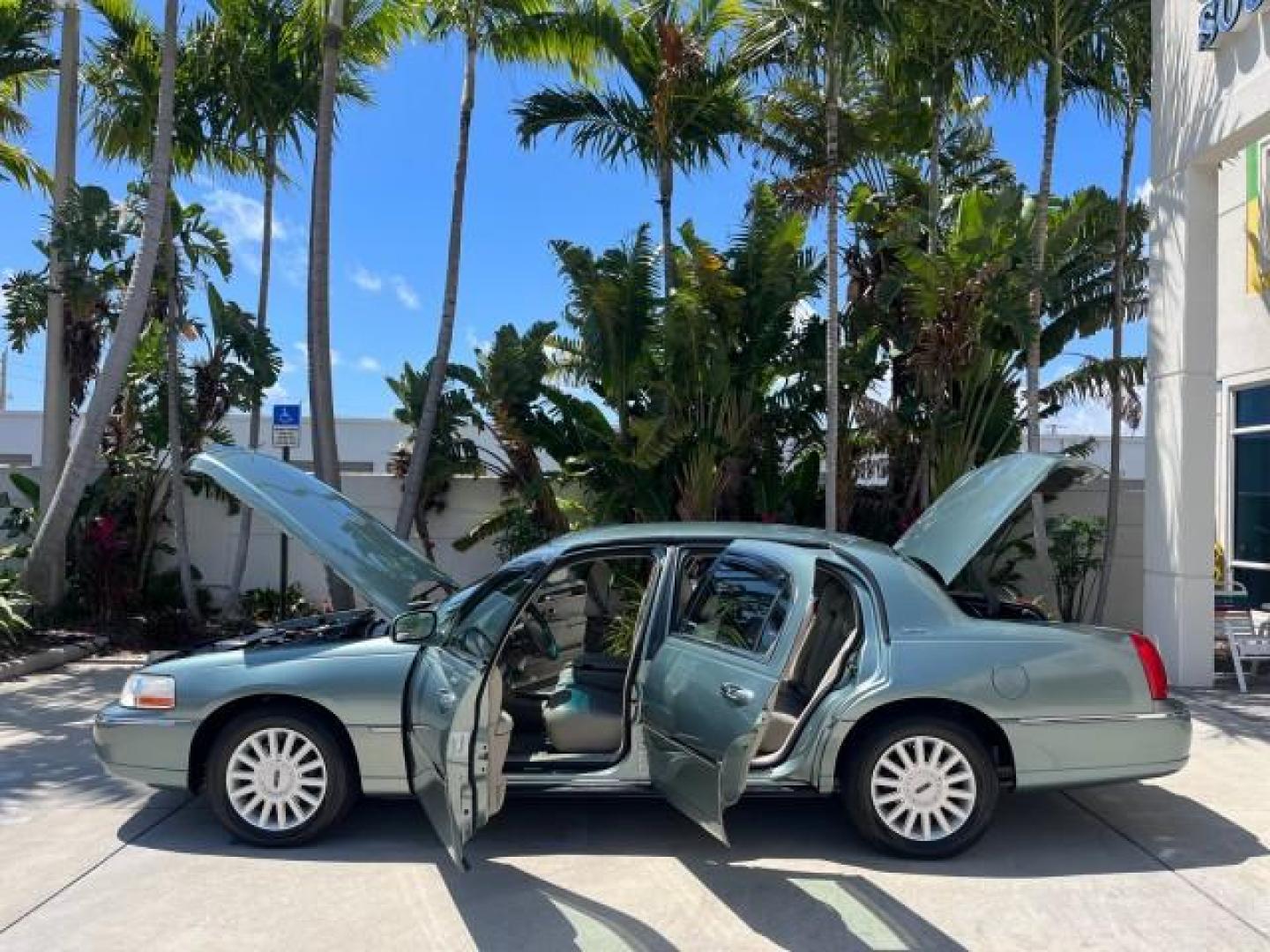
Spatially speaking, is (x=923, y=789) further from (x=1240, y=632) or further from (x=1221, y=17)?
(x=1221, y=17)

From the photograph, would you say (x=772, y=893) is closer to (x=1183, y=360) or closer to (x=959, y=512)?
(x=959, y=512)

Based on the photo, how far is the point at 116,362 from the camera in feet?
38.7

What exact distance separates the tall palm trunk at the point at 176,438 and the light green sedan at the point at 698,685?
768cm

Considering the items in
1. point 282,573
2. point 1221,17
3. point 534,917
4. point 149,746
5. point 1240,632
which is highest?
point 1221,17

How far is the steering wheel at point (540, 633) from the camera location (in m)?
6.30

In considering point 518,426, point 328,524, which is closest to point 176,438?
point 518,426

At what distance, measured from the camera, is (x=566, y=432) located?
13633 mm

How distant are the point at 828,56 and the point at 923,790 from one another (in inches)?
338

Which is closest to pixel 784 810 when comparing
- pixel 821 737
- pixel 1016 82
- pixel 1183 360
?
pixel 821 737

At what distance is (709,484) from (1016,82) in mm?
→ 5483

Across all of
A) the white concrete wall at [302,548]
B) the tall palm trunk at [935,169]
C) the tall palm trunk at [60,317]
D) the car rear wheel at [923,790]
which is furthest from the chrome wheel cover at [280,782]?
the tall palm trunk at [935,169]

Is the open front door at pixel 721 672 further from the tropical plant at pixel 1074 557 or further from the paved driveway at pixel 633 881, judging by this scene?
the tropical plant at pixel 1074 557

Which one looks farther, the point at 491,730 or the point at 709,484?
the point at 709,484

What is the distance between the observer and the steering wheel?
6.30 m
